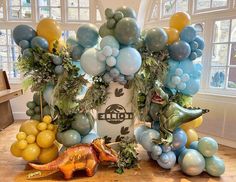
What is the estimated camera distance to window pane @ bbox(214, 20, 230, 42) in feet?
12.5

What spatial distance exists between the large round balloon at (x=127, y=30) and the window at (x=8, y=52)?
340 cm

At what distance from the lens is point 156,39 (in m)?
2.64

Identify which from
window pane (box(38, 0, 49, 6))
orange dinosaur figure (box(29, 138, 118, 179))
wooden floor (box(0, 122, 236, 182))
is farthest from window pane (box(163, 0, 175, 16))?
orange dinosaur figure (box(29, 138, 118, 179))

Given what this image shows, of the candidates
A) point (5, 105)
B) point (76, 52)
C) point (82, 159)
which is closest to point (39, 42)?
point (76, 52)

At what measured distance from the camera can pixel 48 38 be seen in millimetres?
2846

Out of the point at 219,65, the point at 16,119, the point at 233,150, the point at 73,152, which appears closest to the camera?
the point at 73,152

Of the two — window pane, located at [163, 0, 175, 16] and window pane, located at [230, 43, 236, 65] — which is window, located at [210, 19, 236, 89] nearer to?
window pane, located at [230, 43, 236, 65]

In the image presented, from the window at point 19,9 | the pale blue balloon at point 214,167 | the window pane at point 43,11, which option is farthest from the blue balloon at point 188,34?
the window at point 19,9

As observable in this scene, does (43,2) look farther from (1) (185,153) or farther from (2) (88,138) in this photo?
(1) (185,153)

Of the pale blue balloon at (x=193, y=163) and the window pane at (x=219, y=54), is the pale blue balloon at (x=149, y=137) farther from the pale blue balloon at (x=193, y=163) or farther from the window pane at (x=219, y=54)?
the window pane at (x=219, y=54)

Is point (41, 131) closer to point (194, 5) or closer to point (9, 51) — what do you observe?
point (9, 51)

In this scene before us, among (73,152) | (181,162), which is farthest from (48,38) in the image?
(181,162)

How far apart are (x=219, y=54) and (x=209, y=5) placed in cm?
91

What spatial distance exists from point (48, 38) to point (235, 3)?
9.88 ft
